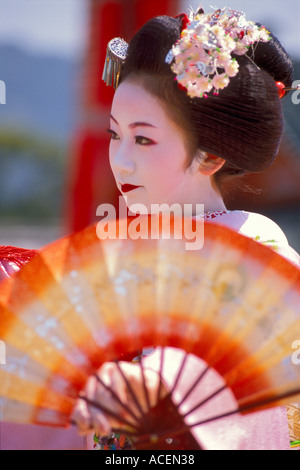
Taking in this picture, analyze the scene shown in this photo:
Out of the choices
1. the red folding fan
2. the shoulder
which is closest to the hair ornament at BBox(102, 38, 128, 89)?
the shoulder

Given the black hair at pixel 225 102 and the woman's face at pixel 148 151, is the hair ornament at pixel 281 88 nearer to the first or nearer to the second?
the black hair at pixel 225 102

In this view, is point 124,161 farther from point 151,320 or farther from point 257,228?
point 151,320

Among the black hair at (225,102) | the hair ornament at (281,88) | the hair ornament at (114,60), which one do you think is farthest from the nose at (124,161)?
the hair ornament at (281,88)

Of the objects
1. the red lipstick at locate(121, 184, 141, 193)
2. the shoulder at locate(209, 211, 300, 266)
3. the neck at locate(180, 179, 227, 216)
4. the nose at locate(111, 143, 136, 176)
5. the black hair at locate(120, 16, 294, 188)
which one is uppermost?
the black hair at locate(120, 16, 294, 188)

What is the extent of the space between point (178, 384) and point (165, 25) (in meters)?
0.81

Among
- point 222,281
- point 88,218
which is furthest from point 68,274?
point 88,218

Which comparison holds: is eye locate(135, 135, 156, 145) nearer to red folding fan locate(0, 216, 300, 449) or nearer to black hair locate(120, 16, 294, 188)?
black hair locate(120, 16, 294, 188)

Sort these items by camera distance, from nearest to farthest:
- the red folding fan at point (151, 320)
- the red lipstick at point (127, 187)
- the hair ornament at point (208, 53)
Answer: the red folding fan at point (151, 320), the hair ornament at point (208, 53), the red lipstick at point (127, 187)

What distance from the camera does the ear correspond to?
141cm

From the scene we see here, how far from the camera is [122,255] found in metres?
1.08

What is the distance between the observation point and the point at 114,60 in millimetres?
1525

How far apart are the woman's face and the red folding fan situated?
30 cm

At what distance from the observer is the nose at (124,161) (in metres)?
1.37
